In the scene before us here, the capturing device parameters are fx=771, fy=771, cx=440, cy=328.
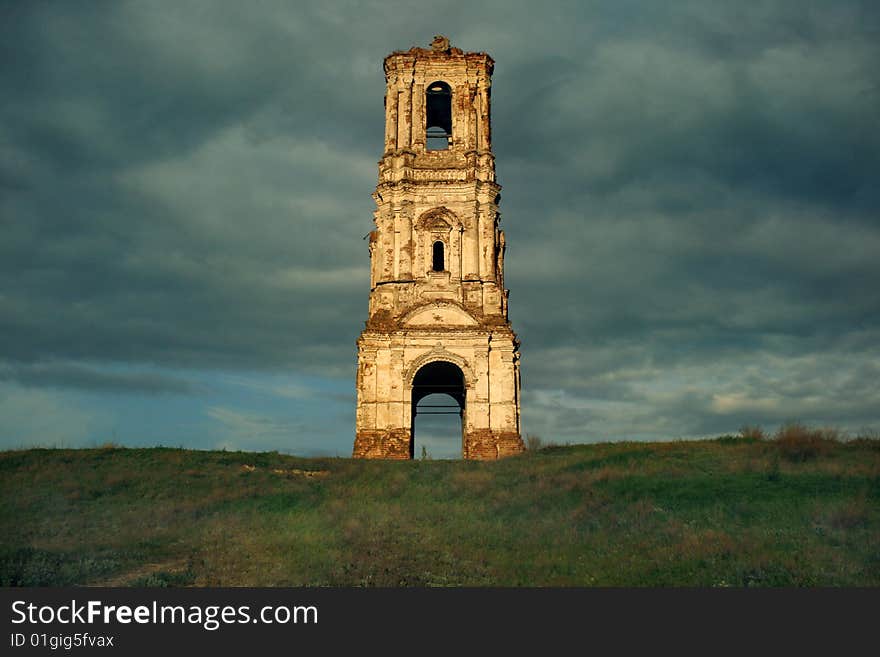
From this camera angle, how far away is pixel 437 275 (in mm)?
34406

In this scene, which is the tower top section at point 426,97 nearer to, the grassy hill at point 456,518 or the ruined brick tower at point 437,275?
the ruined brick tower at point 437,275

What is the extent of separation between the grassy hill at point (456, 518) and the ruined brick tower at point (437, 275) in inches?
217

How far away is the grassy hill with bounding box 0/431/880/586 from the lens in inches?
494

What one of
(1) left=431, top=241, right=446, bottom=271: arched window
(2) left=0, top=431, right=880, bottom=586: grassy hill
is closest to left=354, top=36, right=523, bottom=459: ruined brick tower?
(1) left=431, top=241, right=446, bottom=271: arched window

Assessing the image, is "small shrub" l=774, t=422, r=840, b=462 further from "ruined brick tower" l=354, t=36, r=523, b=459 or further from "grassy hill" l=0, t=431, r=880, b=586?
"ruined brick tower" l=354, t=36, r=523, b=459

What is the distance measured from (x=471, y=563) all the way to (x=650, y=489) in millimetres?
7373

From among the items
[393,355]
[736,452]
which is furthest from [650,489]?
[393,355]

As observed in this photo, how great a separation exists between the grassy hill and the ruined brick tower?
5.52m

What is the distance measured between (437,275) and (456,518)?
18.0 meters

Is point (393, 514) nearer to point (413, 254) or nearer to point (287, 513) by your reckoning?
point (287, 513)

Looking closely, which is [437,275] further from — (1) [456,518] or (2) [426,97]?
(1) [456,518]

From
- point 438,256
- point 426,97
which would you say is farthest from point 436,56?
point 438,256

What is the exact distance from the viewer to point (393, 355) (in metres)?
32.7

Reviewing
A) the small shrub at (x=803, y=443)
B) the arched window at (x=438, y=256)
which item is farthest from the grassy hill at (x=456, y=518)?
the arched window at (x=438, y=256)
